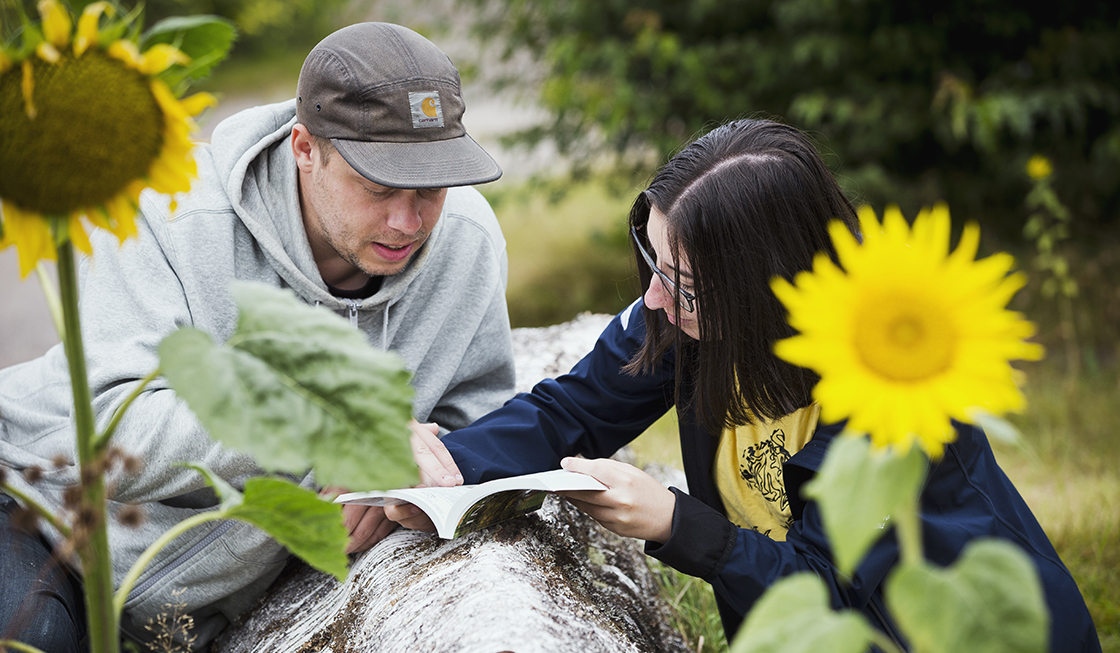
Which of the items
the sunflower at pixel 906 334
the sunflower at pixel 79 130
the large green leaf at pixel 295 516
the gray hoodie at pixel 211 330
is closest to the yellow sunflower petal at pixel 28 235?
the sunflower at pixel 79 130

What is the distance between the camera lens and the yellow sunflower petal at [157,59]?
2.35ft

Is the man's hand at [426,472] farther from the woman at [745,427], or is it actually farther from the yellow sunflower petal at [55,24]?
the yellow sunflower petal at [55,24]

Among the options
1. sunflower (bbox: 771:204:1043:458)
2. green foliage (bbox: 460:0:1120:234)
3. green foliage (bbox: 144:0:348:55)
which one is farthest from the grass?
green foliage (bbox: 144:0:348:55)

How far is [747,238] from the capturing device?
1.64m

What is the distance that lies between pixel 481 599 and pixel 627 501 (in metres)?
0.31

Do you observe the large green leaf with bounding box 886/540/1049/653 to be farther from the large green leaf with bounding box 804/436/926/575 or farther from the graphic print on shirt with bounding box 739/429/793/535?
the graphic print on shirt with bounding box 739/429/793/535

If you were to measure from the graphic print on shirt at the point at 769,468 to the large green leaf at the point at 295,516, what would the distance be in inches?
47.1

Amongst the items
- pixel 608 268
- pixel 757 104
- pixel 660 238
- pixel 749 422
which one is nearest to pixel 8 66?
pixel 660 238

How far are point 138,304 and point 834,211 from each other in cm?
145

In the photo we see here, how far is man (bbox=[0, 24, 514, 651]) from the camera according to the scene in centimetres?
175

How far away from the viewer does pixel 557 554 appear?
178 cm

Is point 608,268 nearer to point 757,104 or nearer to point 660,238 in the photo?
point 757,104

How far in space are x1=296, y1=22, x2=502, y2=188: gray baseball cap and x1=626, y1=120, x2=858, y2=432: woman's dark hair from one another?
477 mm

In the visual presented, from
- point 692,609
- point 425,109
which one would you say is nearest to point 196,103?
point 425,109
